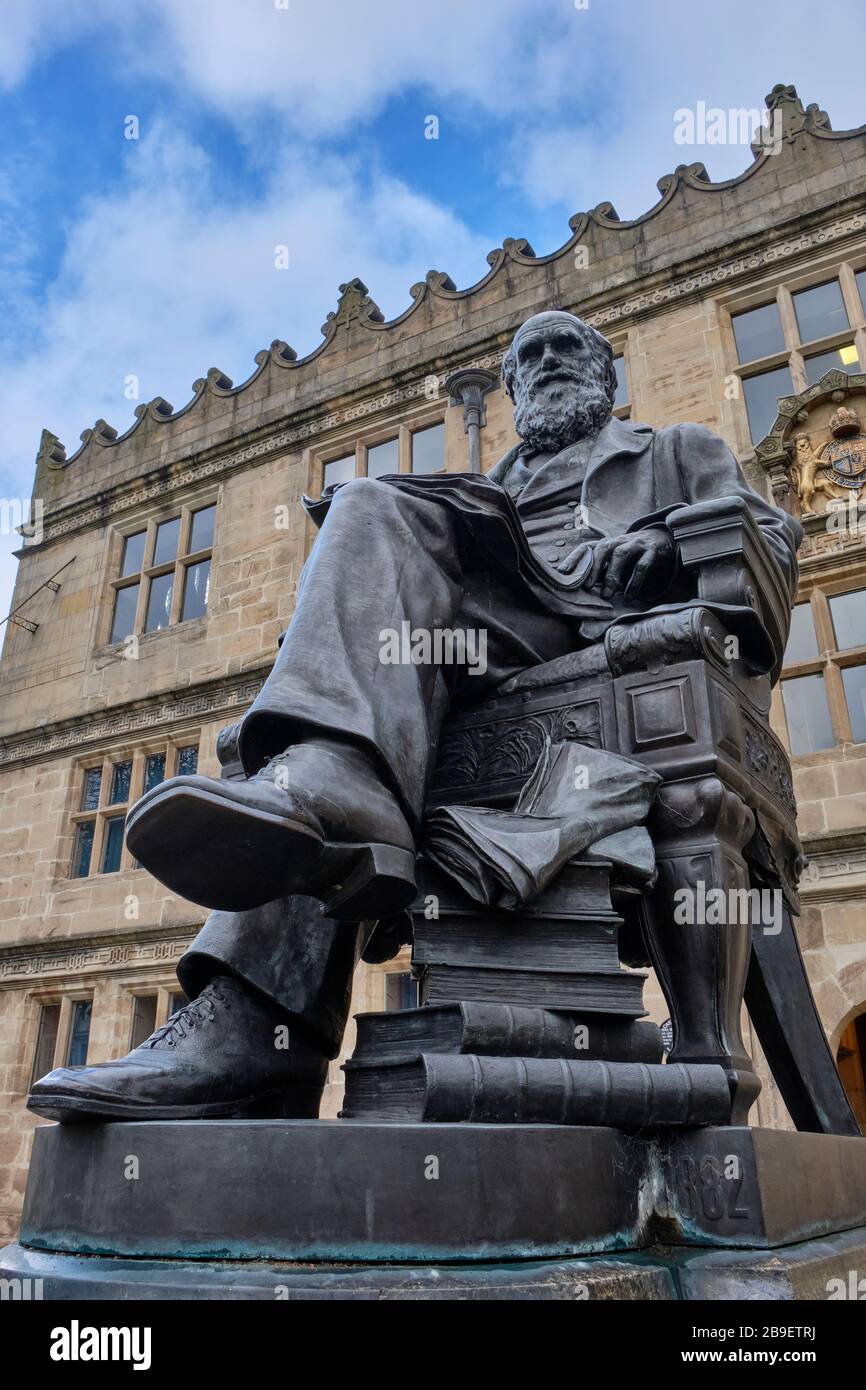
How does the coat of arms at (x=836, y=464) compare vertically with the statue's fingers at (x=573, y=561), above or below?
above

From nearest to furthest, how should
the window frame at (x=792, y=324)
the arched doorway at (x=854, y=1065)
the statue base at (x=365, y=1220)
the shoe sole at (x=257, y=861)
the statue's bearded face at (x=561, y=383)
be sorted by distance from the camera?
the statue base at (x=365, y=1220), the shoe sole at (x=257, y=861), the statue's bearded face at (x=561, y=383), the arched doorway at (x=854, y=1065), the window frame at (x=792, y=324)

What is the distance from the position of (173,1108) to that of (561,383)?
184 centimetres

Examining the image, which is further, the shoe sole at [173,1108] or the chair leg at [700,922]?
the chair leg at [700,922]

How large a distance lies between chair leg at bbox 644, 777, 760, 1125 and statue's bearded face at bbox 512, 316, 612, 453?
3.72 ft

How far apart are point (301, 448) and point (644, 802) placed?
1072 cm

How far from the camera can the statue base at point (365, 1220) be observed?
106 cm

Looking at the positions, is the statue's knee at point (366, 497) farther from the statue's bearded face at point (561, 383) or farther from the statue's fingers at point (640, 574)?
the statue's bearded face at point (561, 383)

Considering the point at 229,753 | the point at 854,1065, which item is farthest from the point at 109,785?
the point at 229,753

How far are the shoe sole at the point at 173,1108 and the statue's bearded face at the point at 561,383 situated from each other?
161 cm

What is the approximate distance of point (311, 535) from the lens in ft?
36.6

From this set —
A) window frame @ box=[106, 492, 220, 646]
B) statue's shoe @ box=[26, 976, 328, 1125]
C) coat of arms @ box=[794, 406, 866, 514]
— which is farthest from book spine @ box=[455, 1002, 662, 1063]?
window frame @ box=[106, 492, 220, 646]

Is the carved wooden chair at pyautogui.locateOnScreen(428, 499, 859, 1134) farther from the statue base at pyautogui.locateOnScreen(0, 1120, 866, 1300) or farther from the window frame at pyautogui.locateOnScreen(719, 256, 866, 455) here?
the window frame at pyautogui.locateOnScreen(719, 256, 866, 455)

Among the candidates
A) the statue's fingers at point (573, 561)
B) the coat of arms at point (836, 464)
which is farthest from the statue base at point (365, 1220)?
the coat of arms at point (836, 464)
